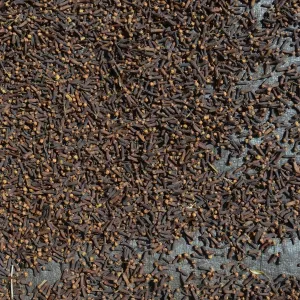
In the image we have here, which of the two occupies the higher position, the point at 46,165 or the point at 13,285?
the point at 46,165

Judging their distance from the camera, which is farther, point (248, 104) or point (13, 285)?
point (13, 285)

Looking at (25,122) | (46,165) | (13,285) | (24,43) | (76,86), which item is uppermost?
(24,43)

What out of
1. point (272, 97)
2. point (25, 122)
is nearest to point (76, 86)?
point (25, 122)

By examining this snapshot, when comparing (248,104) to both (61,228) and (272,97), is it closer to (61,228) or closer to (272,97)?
(272,97)

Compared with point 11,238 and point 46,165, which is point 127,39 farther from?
point 11,238

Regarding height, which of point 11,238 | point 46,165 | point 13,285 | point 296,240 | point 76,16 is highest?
point 76,16

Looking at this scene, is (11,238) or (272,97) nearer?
(272,97)

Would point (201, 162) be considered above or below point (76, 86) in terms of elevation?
below

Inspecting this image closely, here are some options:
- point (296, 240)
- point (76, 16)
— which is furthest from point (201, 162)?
point (76, 16)
